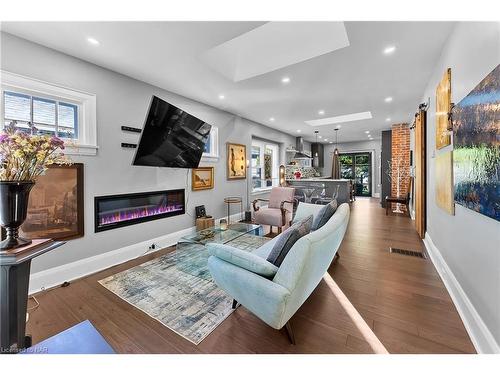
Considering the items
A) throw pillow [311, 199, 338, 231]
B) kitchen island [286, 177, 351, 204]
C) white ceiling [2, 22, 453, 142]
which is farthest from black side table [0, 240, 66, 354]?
kitchen island [286, 177, 351, 204]

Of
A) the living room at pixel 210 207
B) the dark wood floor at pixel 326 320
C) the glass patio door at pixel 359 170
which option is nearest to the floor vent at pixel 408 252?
the living room at pixel 210 207

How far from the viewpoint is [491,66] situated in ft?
4.63

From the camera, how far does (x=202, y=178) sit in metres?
4.46

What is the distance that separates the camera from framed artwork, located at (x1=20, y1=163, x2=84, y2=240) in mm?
2363

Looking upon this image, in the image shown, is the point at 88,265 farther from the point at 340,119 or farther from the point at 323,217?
the point at 340,119

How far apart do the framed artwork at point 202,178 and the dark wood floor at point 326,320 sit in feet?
7.04

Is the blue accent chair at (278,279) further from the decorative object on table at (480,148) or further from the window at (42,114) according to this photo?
the window at (42,114)

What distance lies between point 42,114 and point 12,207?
5.65 ft

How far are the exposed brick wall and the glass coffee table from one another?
15.9 feet

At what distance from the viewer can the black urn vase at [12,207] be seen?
1.36 m

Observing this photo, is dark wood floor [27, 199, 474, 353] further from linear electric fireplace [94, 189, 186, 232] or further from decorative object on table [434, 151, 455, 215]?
decorative object on table [434, 151, 455, 215]

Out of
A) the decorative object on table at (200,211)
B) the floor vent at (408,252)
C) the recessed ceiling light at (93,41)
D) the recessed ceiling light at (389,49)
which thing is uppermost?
the recessed ceiling light at (389,49)

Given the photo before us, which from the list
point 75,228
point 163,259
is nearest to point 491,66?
point 163,259
